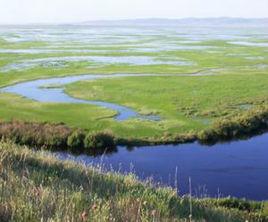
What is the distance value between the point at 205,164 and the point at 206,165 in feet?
0.63

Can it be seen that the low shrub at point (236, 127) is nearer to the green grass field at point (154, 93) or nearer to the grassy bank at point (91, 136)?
the grassy bank at point (91, 136)

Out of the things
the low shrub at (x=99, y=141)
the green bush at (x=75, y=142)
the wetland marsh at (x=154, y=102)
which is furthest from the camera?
the green bush at (x=75, y=142)

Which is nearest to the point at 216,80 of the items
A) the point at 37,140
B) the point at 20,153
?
the point at 37,140

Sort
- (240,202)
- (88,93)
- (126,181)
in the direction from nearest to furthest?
(126,181) → (240,202) → (88,93)

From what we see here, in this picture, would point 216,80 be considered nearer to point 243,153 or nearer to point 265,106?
point 265,106

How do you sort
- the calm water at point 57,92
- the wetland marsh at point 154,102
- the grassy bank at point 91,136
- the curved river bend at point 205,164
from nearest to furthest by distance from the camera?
the curved river bend at point 205,164 < the wetland marsh at point 154,102 < the grassy bank at point 91,136 < the calm water at point 57,92

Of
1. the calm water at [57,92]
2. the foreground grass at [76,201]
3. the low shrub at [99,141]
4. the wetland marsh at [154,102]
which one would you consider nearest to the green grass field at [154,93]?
the wetland marsh at [154,102]

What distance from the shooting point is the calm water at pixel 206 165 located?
1025 inches

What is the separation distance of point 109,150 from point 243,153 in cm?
816

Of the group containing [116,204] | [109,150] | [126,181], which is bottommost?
[109,150]

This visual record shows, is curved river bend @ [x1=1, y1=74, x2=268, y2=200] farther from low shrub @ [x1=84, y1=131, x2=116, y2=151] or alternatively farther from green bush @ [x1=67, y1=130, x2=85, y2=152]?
green bush @ [x1=67, y1=130, x2=85, y2=152]

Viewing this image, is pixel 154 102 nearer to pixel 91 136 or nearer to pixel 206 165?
pixel 91 136

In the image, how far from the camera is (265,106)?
42.7 meters

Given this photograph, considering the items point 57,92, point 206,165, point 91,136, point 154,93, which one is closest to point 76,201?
point 206,165
